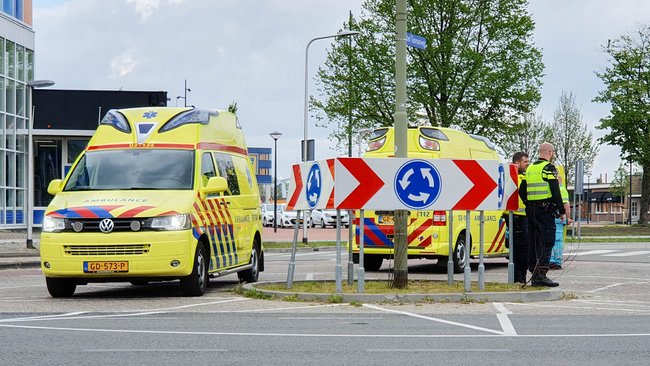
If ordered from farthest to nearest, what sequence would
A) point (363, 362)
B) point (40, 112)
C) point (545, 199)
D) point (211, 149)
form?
point (40, 112), point (211, 149), point (545, 199), point (363, 362)

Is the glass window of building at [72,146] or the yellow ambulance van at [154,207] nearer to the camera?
the yellow ambulance van at [154,207]

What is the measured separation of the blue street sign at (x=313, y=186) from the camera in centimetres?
1424

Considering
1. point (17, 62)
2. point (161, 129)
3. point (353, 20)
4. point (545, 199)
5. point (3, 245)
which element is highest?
point (353, 20)

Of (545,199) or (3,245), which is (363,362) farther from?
(3,245)

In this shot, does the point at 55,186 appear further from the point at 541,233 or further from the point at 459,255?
the point at 459,255

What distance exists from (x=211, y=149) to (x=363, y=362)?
826 cm

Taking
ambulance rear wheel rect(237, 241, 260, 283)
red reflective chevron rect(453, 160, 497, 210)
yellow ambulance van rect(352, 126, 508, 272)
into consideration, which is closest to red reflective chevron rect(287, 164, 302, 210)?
red reflective chevron rect(453, 160, 497, 210)

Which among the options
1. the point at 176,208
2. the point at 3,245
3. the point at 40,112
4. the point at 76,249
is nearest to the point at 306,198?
A: the point at 176,208

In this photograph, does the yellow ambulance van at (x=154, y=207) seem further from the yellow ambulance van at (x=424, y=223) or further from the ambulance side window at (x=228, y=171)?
the yellow ambulance van at (x=424, y=223)

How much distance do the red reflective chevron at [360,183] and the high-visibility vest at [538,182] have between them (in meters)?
2.50

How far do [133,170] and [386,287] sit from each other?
3.91 metres

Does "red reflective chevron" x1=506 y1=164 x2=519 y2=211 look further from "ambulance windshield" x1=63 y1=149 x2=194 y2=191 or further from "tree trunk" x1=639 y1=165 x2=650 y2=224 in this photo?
"tree trunk" x1=639 y1=165 x2=650 y2=224

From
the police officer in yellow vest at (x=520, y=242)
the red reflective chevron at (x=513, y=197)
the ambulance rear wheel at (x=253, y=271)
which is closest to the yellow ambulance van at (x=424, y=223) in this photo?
the ambulance rear wheel at (x=253, y=271)

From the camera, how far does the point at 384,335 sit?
9.98m
